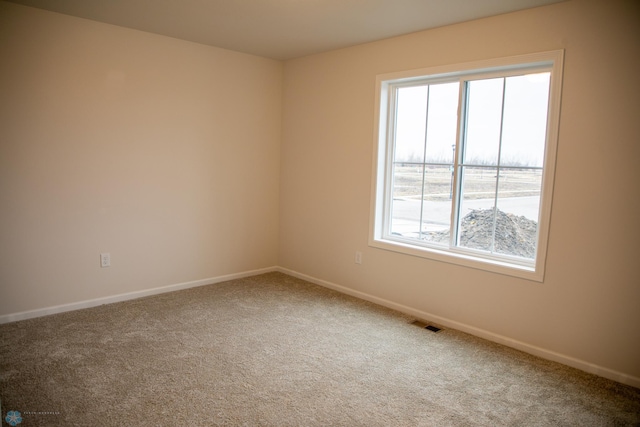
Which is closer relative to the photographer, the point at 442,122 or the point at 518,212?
the point at 518,212

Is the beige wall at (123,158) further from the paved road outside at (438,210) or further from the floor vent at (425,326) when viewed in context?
the floor vent at (425,326)

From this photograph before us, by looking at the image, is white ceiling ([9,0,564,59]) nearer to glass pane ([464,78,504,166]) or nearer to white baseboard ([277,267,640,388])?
glass pane ([464,78,504,166])

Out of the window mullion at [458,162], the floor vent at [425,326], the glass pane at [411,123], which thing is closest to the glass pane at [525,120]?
the window mullion at [458,162]

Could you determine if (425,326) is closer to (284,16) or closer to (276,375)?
(276,375)

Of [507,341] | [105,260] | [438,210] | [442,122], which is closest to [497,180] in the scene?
[438,210]

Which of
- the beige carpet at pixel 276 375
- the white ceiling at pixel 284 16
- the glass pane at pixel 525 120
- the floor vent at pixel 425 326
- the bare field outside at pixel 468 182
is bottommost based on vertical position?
the beige carpet at pixel 276 375

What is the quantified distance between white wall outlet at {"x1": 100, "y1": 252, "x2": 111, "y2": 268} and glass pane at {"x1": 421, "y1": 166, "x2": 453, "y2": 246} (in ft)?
9.54

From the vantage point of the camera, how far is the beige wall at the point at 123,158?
333 centimetres

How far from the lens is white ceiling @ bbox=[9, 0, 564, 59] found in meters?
3.00

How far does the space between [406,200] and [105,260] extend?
2.86 meters

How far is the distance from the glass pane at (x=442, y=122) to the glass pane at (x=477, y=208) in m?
0.27

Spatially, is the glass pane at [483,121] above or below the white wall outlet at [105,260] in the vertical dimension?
above

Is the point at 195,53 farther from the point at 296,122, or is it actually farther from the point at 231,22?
the point at 296,122

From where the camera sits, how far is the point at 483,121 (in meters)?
3.37
